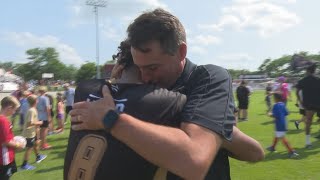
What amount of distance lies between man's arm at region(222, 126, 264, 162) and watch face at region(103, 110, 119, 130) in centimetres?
64

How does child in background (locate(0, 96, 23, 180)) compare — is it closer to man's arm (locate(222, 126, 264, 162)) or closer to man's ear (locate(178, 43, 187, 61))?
man's arm (locate(222, 126, 264, 162))

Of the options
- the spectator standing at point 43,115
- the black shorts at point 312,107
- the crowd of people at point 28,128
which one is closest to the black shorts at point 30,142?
the crowd of people at point 28,128

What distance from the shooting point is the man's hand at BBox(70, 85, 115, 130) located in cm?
174

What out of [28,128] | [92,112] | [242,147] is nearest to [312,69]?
[28,128]

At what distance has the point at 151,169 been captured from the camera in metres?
1.75

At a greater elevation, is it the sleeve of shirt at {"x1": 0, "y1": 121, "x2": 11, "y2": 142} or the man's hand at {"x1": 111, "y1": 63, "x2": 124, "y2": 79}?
the man's hand at {"x1": 111, "y1": 63, "x2": 124, "y2": 79}

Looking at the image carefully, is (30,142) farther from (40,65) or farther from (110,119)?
(40,65)

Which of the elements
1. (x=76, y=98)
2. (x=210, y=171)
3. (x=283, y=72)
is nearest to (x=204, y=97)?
(x=210, y=171)

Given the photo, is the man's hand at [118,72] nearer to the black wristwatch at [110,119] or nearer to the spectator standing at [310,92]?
the black wristwatch at [110,119]

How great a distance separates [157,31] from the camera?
1.79m

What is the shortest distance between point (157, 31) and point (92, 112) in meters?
0.42

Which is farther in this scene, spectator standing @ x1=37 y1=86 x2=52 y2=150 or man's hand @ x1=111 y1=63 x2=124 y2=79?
spectator standing @ x1=37 y1=86 x2=52 y2=150

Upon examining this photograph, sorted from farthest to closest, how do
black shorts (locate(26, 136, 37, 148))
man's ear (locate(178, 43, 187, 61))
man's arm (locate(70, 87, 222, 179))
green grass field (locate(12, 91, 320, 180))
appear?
black shorts (locate(26, 136, 37, 148))
green grass field (locate(12, 91, 320, 180))
man's ear (locate(178, 43, 187, 61))
man's arm (locate(70, 87, 222, 179))

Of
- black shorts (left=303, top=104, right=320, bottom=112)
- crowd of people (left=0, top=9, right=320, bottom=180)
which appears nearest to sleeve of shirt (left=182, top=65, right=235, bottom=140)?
crowd of people (left=0, top=9, right=320, bottom=180)
